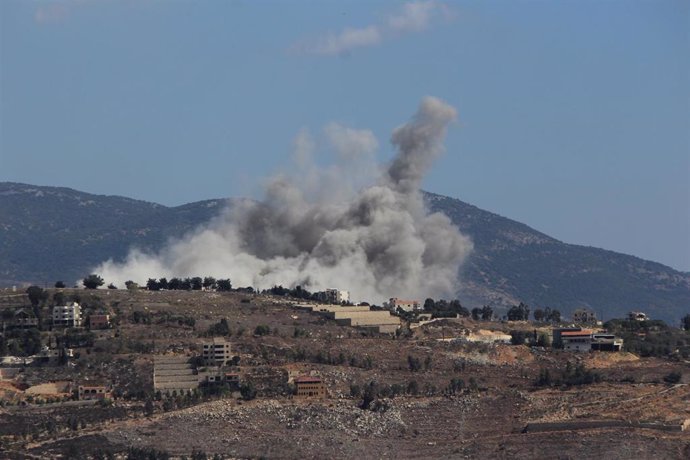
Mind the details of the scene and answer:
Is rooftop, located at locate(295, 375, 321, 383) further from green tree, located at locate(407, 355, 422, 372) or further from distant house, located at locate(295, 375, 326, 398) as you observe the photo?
green tree, located at locate(407, 355, 422, 372)

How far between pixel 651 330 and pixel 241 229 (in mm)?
50043

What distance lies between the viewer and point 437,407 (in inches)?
4823

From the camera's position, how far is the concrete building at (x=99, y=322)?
472ft

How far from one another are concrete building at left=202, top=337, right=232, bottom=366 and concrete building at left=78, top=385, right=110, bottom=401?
845cm

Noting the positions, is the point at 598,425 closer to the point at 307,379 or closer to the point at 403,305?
the point at 307,379

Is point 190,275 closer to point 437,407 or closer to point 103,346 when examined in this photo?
point 103,346

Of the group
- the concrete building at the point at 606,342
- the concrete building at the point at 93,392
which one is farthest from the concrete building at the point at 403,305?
the concrete building at the point at 93,392

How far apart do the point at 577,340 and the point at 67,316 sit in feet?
119

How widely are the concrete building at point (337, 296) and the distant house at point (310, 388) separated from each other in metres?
40.7

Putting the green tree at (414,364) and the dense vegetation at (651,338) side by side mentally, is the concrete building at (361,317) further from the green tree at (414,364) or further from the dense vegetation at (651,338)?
the dense vegetation at (651,338)

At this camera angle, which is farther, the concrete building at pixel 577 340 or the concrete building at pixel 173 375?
the concrete building at pixel 577 340

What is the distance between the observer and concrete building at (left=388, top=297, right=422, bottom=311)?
171m

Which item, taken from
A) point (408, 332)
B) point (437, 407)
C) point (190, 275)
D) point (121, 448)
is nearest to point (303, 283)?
point (190, 275)

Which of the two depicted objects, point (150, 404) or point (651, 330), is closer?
point (150, 404)
